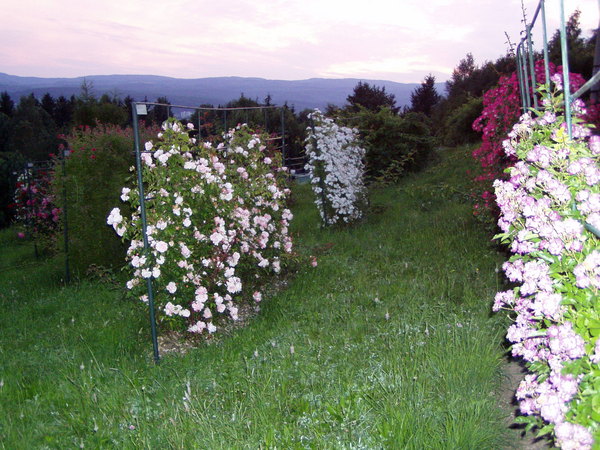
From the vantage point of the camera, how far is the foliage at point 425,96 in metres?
38.7

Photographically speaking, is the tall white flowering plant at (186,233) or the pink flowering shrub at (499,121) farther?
the pink flowering shrub at (499,121)

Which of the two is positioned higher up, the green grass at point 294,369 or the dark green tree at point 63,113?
the dark green tree at point 63,113

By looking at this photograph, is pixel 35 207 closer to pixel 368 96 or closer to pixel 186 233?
pixel 186 233

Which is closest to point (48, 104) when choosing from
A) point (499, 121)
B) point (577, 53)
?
point (577, 53)

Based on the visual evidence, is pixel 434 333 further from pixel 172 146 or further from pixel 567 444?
pixel 172 146

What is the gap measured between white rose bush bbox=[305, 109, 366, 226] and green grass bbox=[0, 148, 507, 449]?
8.35 ft

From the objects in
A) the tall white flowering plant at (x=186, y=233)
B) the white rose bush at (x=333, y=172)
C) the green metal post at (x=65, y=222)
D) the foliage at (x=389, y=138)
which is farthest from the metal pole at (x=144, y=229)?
the foliage at (x=389, y=138)

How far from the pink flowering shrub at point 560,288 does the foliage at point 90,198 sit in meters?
6.39

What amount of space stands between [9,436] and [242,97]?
22.5 m

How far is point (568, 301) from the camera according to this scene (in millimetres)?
1848

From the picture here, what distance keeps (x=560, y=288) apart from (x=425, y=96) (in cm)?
3932

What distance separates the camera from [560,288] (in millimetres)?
1901

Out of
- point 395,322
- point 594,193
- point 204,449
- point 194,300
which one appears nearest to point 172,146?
point 194,300

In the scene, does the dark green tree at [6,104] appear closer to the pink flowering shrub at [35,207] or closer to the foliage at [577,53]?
the pink flowering shrub at [35,207]
